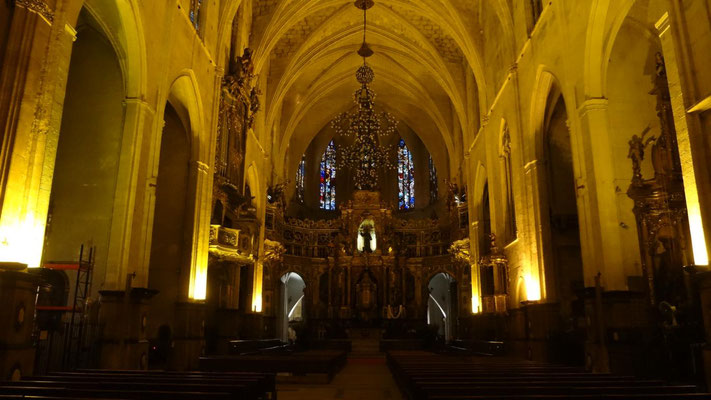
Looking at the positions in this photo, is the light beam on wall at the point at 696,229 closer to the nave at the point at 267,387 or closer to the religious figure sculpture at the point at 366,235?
the nave at the point at 267,387

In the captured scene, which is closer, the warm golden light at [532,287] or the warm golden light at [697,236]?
the warm golden light at [697,236]

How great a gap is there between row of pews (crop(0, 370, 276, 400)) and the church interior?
0.04m

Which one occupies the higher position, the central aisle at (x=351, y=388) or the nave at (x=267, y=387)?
the nave at (x=267, y=387)

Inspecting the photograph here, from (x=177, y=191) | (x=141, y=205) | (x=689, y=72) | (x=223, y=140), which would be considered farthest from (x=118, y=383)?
(x=223, y=140)

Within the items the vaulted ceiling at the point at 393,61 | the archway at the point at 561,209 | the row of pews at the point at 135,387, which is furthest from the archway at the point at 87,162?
the archway at the point at 561,209

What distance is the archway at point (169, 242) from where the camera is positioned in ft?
47.0

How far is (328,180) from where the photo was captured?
1401 inches

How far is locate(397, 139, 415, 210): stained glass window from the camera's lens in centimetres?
3500

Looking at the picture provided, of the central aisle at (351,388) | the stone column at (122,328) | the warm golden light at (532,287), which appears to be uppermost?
the warm golden light at (532,287)

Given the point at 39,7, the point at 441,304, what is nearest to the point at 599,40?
the point at 39,7

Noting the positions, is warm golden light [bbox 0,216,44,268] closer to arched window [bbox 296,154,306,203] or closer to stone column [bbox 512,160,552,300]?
stone column [bbox 512,160,552,300]

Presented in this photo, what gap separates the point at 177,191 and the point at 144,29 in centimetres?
510

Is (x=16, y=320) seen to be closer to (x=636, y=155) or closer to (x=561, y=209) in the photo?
(x=636, y=155)

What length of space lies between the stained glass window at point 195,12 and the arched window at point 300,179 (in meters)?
17.8
